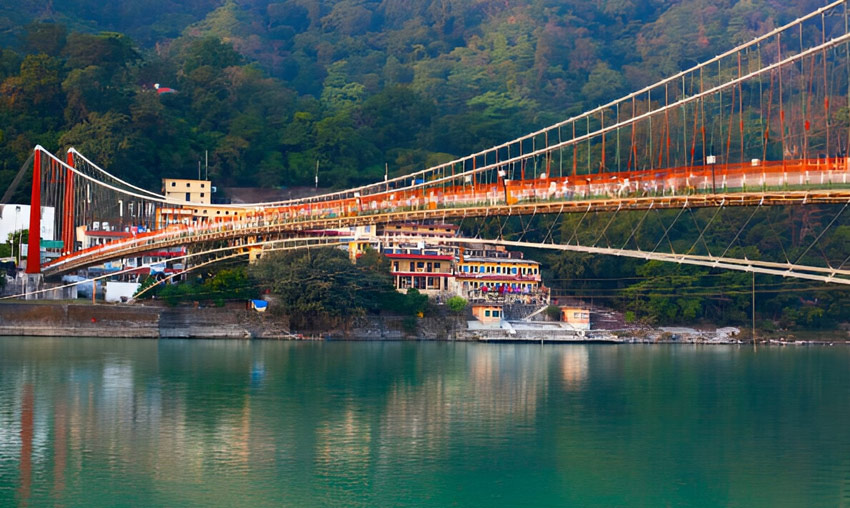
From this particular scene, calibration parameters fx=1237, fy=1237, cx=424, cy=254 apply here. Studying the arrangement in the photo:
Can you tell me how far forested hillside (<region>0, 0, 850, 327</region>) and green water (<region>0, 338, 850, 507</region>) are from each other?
16072 millimetres

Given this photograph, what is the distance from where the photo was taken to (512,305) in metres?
58.2

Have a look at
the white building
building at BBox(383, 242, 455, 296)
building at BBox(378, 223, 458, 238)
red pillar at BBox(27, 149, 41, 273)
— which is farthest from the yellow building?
red pillar at BBox(27, 149, 41, 273)

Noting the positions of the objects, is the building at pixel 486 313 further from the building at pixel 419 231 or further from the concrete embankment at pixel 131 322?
the concrete embankment at pixel 131 322

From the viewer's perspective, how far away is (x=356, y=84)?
10506 cm

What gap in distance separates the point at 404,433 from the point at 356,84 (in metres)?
83.8

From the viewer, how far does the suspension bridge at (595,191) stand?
2306cm

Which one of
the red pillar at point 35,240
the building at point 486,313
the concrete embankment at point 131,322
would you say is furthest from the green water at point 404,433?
the building at point 486,313

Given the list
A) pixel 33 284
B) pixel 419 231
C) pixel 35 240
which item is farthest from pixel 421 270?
pixel 33 284

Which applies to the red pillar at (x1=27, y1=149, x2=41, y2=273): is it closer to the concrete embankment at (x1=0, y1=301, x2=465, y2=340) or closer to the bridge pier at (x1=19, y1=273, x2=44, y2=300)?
the bridge pier at (x1=19, y1=273, x2=44, y2=300)

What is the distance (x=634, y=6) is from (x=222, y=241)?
97493mm

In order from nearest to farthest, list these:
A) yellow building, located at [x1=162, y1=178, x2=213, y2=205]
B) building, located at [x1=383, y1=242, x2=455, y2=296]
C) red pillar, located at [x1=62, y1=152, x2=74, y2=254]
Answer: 1. red pillar, located at [x1=62, y1=152, x2=74, y2=254]
2. building, located at [x1=383, y1=242, x2=455, y2=296]
3. yellow building, located at [x1=162, y1=178, x2=213, y2=205]

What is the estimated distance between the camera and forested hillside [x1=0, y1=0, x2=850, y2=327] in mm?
63688

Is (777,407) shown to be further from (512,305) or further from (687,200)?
(512,305)

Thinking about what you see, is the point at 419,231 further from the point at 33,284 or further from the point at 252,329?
the point at 33,284
